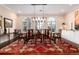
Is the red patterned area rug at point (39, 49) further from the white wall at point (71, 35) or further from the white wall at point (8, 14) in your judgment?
the white wall at point (8, 14)

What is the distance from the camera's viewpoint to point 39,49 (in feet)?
11.5

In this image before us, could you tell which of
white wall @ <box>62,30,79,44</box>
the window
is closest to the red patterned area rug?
white wall @ <box>62,30,79,44</box>

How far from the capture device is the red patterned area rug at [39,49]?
11.4ft

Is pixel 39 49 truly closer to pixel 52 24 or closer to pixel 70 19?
pixel 52 24

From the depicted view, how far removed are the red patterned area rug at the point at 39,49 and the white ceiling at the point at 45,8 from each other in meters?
0.72

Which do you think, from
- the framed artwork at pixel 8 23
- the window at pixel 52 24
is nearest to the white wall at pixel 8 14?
the framed artwork at pixel 8 23

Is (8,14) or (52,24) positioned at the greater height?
(8,14)

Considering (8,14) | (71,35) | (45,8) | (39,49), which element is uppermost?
(45,8)

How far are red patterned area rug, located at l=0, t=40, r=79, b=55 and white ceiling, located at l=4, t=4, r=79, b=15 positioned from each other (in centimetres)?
Answer: 72

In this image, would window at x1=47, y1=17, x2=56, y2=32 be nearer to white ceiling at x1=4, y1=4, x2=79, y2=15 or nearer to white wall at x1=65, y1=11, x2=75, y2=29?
white ceiling at x1=4, y1=4, x2=79, y2=15

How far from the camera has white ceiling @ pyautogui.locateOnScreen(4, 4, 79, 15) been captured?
3.50 metres

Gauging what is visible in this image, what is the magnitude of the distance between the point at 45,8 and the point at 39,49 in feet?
3.12

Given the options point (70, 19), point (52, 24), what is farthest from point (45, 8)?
point (70, 19)
